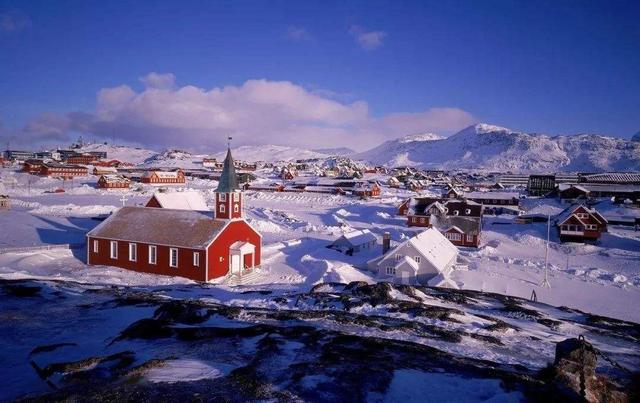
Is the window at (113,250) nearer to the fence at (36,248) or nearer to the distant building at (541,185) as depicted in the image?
the fence at (36,248)

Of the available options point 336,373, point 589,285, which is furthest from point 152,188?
point 336,373

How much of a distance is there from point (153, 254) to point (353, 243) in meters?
17.7

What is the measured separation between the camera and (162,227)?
31.3 m

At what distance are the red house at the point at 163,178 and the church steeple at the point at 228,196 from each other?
78061 millimetres

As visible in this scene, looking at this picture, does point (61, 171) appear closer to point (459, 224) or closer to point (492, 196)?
point (459, 224)

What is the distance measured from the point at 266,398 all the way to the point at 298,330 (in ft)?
18.5

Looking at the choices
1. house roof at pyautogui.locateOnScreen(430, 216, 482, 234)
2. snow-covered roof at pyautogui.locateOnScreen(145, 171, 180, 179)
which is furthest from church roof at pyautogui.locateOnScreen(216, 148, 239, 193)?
snow-covered roof at pyautogui.locateOnScreen(145, 171, 180, 179)

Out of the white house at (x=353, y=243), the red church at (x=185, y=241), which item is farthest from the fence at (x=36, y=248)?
the white house at (x=353, y=243)

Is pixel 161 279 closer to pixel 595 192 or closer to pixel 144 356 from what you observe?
pixel 144 356

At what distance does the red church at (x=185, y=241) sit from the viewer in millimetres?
29062

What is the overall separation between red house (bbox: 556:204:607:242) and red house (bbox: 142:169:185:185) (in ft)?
284

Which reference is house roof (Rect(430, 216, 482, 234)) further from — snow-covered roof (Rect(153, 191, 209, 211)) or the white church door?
snow-covered roof (Rect(153, 191, 209, 211))

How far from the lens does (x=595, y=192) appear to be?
78938 millimetres

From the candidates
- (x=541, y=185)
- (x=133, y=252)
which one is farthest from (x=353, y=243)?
(x=541, y=185)
